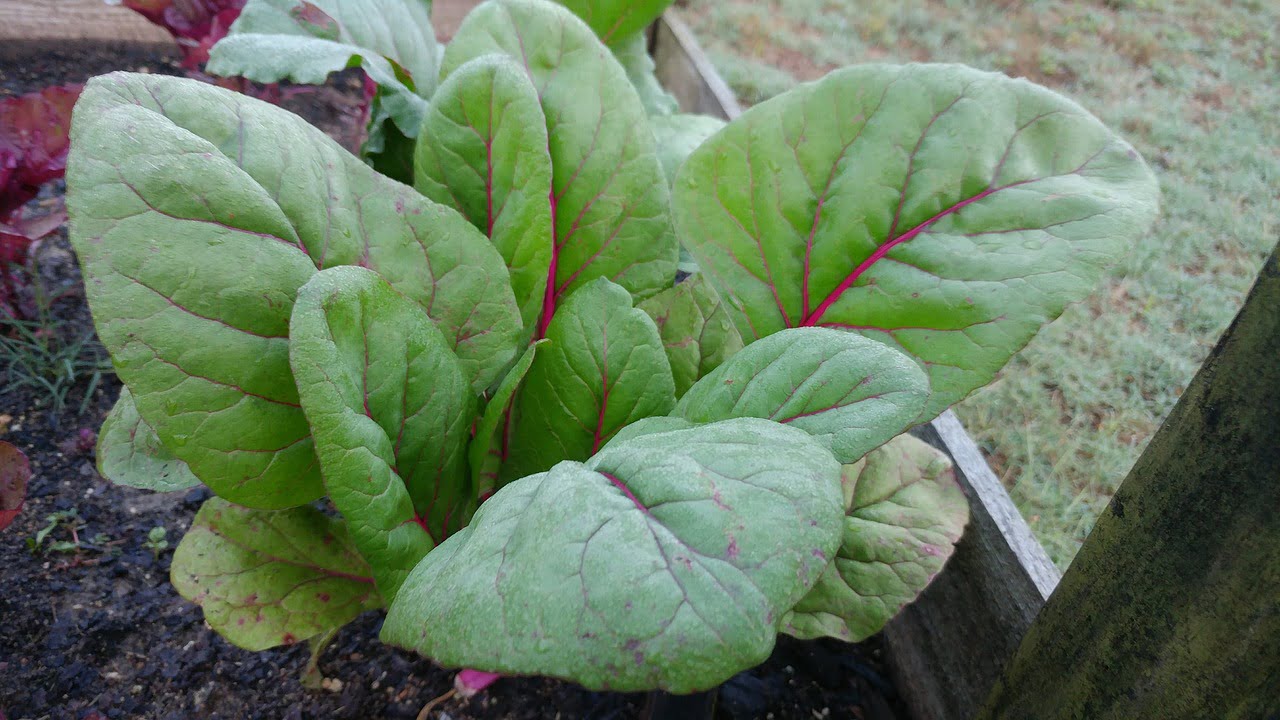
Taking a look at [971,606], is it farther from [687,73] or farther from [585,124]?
[687,73]

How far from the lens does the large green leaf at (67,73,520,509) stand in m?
0.68

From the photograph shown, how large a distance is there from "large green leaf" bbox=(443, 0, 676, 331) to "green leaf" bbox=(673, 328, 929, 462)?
287 millimetres

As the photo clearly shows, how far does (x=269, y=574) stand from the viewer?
3.33 feet

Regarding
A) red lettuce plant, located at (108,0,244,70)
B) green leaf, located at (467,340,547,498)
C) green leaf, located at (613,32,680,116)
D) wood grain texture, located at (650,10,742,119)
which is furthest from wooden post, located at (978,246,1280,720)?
red lettuce plant, located at (108,0,244,70)

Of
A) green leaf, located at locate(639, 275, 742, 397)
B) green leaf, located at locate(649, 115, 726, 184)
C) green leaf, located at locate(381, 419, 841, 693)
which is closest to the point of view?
green leaf, located at locate(381, 419, 841, 693)

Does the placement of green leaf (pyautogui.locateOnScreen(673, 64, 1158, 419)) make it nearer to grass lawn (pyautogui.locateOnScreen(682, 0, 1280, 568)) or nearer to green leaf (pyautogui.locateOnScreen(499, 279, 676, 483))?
green leaf (pyautogui.locateOnScreen(499, 279, 676, 483))

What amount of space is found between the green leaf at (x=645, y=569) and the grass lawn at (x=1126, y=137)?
0.94 metres

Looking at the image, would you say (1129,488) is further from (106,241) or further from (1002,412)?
(1002,412)

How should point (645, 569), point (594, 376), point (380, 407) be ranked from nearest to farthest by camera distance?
point (645, 569), point (380, 407), point (594, 376)

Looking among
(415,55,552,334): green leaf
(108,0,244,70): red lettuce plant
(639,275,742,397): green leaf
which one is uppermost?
(415,55,552,334): green leaf

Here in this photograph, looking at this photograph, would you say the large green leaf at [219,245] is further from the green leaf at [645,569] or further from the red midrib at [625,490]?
the red midrib at [625,490]

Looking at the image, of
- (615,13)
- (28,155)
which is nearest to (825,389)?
(615,13)

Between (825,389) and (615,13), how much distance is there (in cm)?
94

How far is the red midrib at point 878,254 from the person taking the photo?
94 cm
